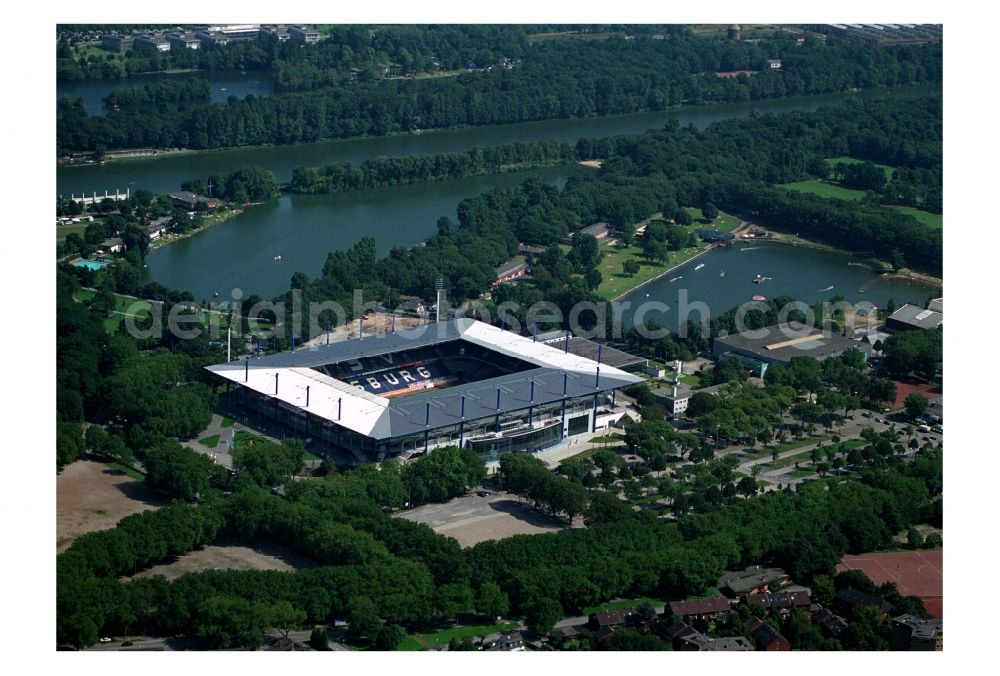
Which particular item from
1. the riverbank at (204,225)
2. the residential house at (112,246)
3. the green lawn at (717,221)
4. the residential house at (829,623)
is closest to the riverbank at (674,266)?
the green lawn at (717,221)

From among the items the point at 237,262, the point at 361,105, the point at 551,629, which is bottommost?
the point at 551,629

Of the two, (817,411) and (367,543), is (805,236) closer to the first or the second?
(817,411)

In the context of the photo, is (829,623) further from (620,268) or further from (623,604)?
(620,268)

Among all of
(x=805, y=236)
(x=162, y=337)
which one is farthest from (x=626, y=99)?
(x=162, y=337)

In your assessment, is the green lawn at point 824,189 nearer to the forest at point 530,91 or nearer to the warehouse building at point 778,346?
the forest at point 530,91

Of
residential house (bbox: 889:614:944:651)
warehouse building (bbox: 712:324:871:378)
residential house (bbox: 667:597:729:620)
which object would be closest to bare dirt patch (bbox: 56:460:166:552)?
residential house (bbox: 667:597:729:620)

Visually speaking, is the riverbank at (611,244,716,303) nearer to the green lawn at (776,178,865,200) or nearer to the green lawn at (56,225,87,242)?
the green lawn at (776,178,865,200)
